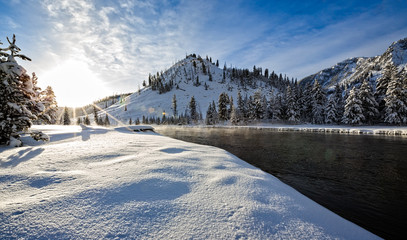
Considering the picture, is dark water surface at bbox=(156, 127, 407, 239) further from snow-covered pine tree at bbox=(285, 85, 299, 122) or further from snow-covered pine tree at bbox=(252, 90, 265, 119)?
snow-covered pine tree at bbox=(252, 90, 265, 119)

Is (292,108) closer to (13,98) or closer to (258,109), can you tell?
(258,109)

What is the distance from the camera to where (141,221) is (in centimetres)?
260

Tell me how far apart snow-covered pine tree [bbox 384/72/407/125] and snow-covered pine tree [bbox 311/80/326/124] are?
58.3 feet

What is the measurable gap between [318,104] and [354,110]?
584 inches

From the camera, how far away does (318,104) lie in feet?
174

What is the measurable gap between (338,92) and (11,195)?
63.1 meters

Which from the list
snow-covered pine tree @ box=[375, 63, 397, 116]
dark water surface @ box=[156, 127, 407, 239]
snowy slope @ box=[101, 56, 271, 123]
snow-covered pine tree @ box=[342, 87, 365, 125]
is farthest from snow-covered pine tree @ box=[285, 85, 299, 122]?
snowy slope @ box=[101, 56, 271, 123]

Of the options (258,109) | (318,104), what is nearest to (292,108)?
(318,104)

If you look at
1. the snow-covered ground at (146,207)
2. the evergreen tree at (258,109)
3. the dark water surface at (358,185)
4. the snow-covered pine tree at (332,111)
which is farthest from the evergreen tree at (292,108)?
the snow-covered ground at (146,207)

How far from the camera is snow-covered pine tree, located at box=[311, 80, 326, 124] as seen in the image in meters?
51.6

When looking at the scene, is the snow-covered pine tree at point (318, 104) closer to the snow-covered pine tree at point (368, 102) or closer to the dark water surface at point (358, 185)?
the snow-covered pine tree at point (368, 102)

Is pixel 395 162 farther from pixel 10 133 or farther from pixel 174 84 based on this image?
pixel 174 84

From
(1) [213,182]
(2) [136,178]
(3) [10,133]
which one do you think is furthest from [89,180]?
(3) [10,133]

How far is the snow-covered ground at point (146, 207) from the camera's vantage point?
7.94 ft
